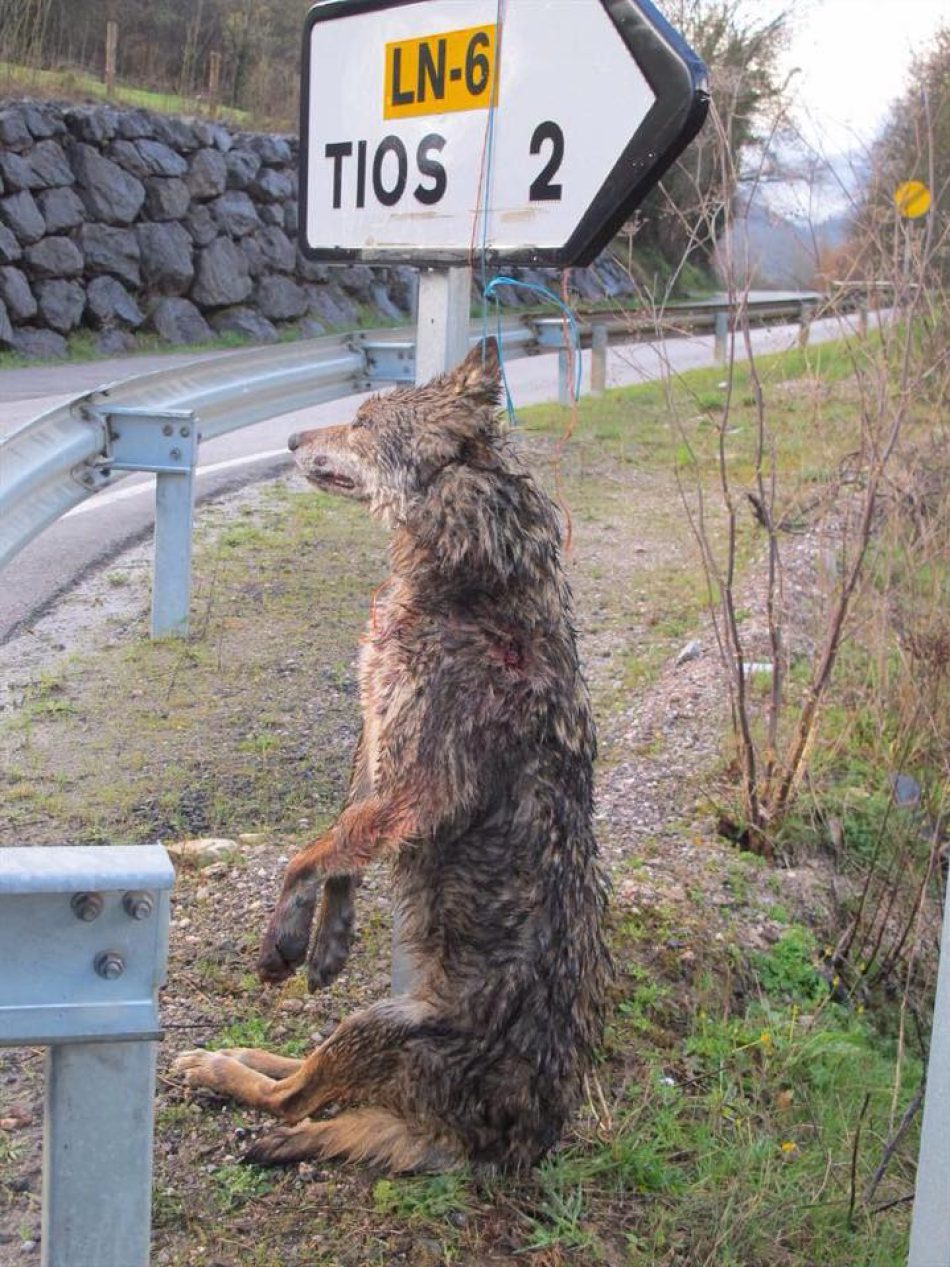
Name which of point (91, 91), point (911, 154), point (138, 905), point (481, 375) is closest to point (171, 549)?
point (481, 375)

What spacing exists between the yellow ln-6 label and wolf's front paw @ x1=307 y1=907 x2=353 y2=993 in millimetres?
2084

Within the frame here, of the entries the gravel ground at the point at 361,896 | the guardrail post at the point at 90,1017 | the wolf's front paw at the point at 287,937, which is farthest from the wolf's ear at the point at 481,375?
the guardrail post at the point at 90,1017

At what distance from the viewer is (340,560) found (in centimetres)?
820

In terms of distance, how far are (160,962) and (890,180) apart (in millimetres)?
5728

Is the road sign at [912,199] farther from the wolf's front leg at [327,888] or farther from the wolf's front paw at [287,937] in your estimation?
the wolf's front paw at [287,937]

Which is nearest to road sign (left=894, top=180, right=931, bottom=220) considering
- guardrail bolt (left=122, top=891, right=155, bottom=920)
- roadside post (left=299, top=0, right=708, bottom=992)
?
roadside post (left=299, top=0, right=708, bottom=992)

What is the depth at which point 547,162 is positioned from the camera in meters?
3.21

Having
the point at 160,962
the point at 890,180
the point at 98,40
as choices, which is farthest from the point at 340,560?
the point at 98,40

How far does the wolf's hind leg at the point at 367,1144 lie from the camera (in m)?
3.38

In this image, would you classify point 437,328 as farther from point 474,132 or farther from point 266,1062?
point 266,1062

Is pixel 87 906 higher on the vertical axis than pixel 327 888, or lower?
higher

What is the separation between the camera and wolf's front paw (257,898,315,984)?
11.4 feet

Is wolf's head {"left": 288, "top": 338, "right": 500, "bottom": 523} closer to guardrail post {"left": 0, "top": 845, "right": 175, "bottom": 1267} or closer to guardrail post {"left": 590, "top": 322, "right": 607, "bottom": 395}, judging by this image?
guardrail post {"left": 0, "top": 845, "right": 175, "bottom": 1267}

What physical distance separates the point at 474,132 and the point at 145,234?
56.0 feet
